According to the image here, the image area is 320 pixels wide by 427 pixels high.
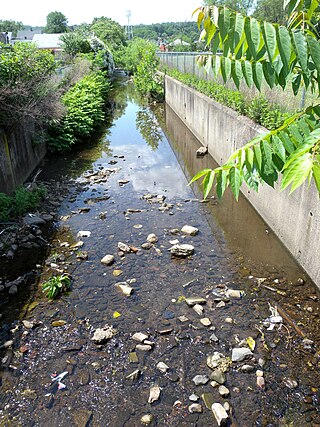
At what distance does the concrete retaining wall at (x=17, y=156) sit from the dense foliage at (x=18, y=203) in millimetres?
408

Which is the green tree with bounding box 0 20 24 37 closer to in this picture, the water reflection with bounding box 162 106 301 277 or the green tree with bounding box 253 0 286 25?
the green tree with bounding box 253 0 286 25

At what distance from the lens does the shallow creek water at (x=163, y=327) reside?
143 inches

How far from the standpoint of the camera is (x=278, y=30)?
1.87m

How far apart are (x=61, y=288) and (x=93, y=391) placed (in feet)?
6.17

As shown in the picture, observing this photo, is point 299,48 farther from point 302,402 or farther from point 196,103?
point 196,103

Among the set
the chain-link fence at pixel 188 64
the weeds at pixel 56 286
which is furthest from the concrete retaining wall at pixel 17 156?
the chain-link fence at pixel 188 64

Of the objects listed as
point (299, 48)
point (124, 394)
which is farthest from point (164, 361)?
point (299, 48)

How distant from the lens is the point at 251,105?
8570mm

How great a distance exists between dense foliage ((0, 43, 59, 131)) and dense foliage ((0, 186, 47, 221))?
1.82 m

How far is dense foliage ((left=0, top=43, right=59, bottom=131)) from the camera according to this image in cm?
828

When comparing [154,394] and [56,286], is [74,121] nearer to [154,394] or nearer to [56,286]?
[56,286]

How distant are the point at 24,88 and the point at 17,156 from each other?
5.56 ft

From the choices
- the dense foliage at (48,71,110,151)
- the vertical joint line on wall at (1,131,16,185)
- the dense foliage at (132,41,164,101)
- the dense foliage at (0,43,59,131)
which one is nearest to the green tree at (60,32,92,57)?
the dense foliage at (132,41,164,101)

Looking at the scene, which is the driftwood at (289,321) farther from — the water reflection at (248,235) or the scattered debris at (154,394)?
the scattered debris at (154,394)
